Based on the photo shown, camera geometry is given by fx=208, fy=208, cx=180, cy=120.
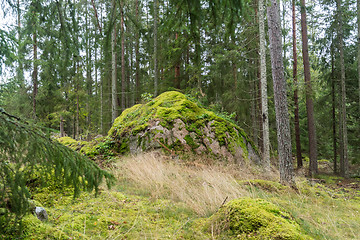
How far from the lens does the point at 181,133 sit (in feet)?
25.9

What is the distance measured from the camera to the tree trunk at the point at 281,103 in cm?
546

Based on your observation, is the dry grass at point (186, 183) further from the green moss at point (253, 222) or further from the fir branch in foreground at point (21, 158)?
the fir branch in foreground at point (21, 158)

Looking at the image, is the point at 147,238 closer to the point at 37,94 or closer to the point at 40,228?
the point at 40,228

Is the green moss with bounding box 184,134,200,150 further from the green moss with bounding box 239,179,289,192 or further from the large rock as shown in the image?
the green moss with bounding box 239,179,289,192

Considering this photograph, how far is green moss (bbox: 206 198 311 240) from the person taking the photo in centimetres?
215

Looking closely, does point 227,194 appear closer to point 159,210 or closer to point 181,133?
point 159,210

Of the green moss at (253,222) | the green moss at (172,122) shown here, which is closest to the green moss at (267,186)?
the green moss at (253,222)

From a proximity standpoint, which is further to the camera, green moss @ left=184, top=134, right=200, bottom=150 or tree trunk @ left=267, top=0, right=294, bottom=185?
green moss @ left=184, top=134, right=200, bottom=150

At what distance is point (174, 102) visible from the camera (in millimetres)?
9211

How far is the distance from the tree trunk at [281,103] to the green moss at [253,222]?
10.7 feet

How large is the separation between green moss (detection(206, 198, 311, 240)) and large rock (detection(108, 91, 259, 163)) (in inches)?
192

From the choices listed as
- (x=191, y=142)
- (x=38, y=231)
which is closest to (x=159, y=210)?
(x=38, y=231)

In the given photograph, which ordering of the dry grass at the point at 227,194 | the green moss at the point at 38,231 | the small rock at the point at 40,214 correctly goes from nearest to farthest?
1. the green moss at the point at 38,231
2. the small rock at the point at 40,214
3. the dry grass at the point at 227,194

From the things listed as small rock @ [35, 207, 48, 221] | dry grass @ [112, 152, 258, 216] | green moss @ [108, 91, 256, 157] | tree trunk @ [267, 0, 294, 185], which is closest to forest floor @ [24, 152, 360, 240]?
dry grass @ [112, 152, 258, 216]
